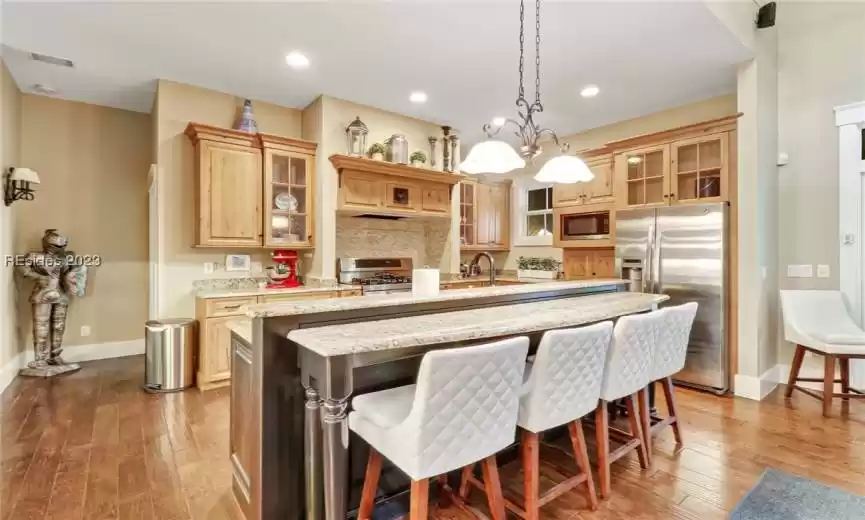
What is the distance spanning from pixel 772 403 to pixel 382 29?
14.2 feet

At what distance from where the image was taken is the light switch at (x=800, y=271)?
3801 millimetres

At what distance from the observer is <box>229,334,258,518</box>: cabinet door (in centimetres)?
175

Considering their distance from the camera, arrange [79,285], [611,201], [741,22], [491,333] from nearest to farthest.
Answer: [491,333] → [741,22] → [79,285] → [611,201]

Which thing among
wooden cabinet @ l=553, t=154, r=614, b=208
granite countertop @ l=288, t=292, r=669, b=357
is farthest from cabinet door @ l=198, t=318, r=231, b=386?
wooden cabinet @ l=553, t=154, r=614, b=208

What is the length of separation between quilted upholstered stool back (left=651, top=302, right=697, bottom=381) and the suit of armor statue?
521cm

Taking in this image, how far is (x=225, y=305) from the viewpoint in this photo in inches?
148

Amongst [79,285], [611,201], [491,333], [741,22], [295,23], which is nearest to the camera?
[491,333]

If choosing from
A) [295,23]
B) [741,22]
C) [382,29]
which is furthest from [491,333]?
[741,22]

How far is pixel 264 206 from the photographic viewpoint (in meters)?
4.19

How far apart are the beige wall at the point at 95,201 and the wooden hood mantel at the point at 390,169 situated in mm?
2514

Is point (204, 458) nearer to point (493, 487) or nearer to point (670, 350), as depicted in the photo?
point (493, 487)

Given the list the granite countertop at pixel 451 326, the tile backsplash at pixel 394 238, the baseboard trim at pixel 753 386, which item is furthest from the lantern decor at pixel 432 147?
the baseboard trim at pixel 753 386

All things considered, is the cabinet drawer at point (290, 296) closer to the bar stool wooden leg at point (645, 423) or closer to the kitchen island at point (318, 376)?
the kitchen island at point (318, 376)

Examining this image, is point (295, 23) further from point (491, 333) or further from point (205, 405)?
point (205, 405)
